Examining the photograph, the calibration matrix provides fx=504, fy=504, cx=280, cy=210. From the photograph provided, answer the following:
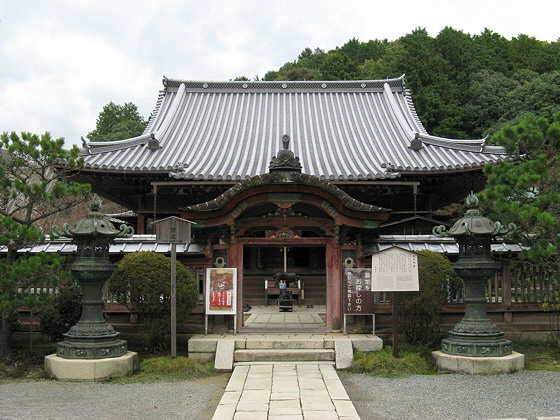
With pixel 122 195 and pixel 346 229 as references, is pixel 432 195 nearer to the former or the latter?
pixel 346 229

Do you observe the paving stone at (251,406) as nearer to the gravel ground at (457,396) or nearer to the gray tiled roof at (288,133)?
the gravel ground at (457,396)

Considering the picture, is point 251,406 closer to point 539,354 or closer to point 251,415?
point 251,415

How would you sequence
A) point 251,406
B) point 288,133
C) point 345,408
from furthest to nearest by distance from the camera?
point 288,133 < point 251,406 < point 345,408

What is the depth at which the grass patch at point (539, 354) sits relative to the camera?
829 cm

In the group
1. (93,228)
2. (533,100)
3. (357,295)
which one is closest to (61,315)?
(93,228)

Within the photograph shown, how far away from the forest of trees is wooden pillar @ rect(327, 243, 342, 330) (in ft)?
82.0

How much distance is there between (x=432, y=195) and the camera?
1386 centimetres

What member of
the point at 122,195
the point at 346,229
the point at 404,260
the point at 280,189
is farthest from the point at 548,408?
the point at 122,195

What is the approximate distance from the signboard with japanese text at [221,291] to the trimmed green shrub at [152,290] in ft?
1.28

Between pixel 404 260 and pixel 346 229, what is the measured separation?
5.27 ft

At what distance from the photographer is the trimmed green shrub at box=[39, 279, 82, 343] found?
29.4ft

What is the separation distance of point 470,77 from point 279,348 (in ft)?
114

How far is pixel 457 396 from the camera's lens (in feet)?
21.4

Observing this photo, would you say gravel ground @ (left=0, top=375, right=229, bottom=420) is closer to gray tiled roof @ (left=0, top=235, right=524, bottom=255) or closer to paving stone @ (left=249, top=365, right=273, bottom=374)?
paving stone @ (left=249, top=365, right=273, bottom=374)
